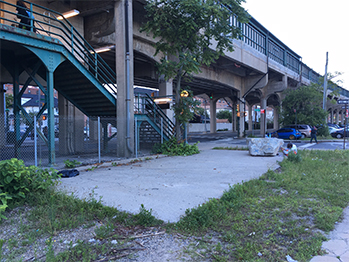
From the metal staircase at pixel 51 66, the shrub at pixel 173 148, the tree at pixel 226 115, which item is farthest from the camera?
the tree at pixel 226 115

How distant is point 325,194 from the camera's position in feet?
19.7

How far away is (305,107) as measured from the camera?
32281mm

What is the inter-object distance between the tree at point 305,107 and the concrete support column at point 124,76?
2433 centimetres

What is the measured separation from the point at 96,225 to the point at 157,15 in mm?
11055

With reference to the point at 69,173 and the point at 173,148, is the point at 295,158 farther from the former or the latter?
the point at 69,173

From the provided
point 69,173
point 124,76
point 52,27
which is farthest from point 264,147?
point 52,27

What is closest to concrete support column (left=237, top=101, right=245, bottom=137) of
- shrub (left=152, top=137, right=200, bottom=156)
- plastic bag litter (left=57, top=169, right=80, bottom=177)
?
shrub (left=152, top=137, right=200, bottom=156)

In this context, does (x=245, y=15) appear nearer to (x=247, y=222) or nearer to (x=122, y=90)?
(x=122, y=90)

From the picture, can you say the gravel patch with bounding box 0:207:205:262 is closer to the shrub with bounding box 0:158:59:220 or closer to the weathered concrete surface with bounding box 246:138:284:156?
the shrub with bounding box 0:158:59:220

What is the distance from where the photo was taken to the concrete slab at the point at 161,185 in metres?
5.44

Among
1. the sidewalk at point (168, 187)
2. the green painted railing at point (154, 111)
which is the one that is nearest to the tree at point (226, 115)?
the green painted railing at point (154, 111)

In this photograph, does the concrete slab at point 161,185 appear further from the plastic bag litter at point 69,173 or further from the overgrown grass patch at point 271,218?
the overgrown grass patch at point 271,218

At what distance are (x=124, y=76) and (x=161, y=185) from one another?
708 centimetres

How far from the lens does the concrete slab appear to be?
5438 millimetres
